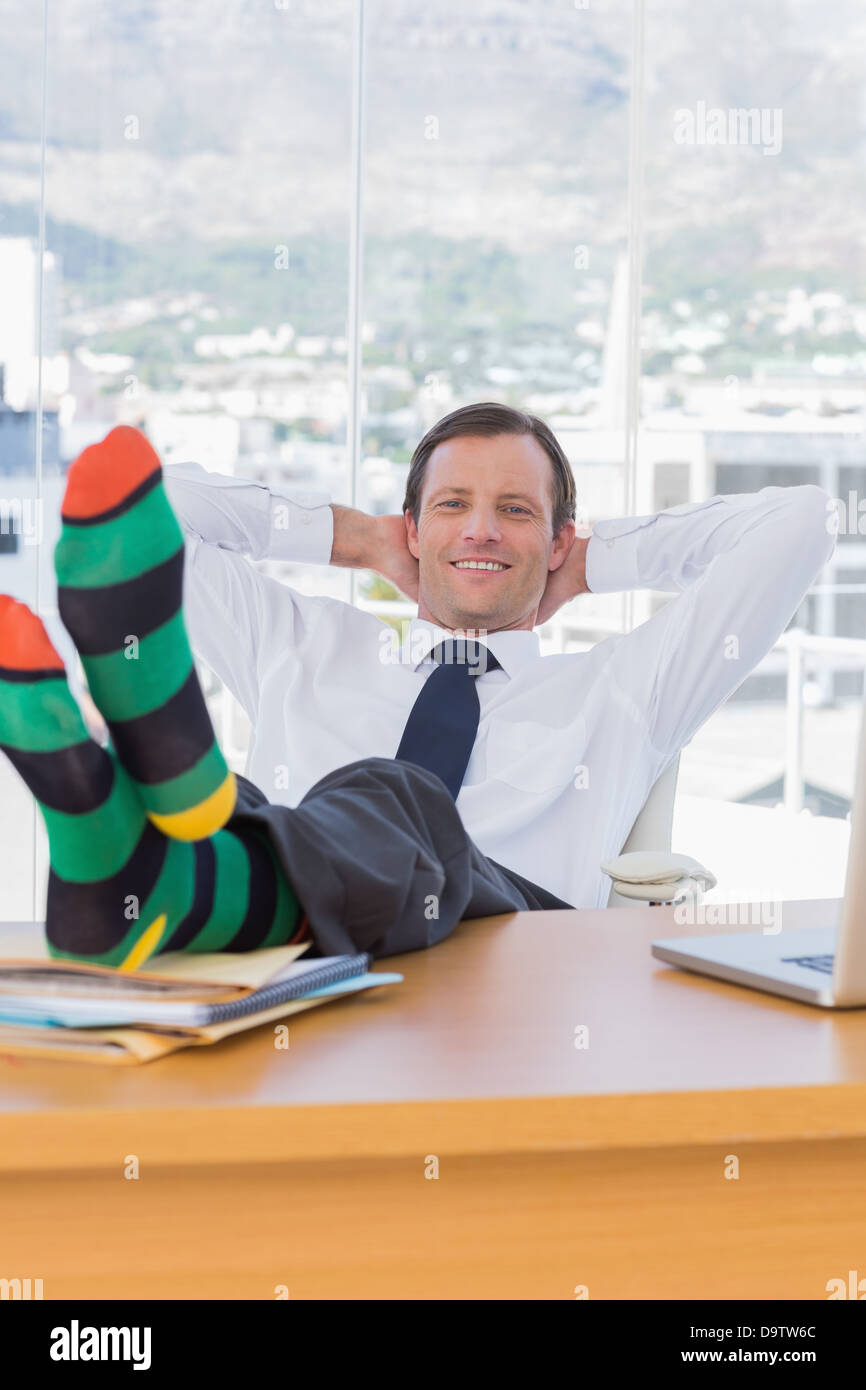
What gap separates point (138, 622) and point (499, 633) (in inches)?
Result: 53.3

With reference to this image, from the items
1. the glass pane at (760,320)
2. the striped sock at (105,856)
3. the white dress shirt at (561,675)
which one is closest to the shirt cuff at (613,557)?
the white dress shirt at (561,675)

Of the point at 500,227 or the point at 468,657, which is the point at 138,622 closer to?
the point at 468,657

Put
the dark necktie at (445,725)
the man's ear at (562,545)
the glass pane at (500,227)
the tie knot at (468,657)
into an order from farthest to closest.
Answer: the glass pane at (500,227) < the man's ear at (562,545) < the tie knot at (468,657) < the dark necktie at (445,725)

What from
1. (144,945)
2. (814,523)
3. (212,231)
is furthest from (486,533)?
(212,231)

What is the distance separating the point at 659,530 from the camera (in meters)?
2.06

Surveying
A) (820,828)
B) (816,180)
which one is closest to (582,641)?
(820,828)

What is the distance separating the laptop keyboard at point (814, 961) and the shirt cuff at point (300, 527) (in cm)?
142

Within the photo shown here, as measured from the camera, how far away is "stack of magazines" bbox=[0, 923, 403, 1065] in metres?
0.68

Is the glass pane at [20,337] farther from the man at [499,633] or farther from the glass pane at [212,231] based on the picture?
the man at [499,633]

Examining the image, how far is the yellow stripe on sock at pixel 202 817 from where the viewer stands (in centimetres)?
69

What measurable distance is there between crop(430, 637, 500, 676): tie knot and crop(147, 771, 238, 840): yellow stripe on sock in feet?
3.89

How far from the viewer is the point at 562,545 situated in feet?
6.96

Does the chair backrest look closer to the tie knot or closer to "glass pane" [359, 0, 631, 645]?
the tie knot
